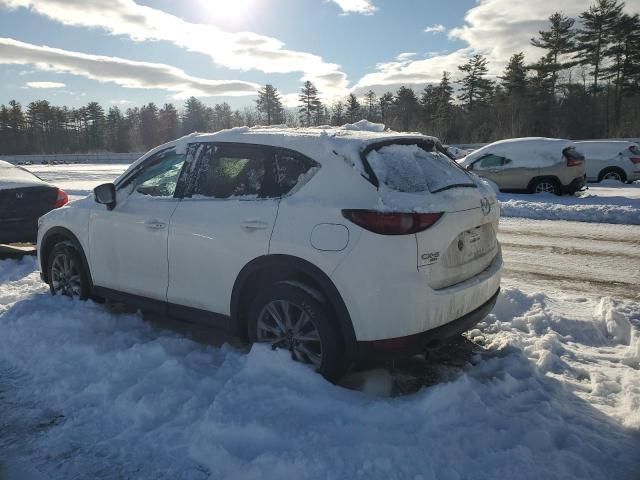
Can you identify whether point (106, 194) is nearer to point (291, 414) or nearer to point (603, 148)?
point (291, 414)

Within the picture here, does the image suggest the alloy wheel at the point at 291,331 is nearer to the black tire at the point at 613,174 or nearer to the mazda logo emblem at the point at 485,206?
the mazda logo emblem at the point at 485,206

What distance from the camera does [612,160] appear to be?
18250mm

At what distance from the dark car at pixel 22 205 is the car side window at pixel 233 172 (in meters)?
5.10

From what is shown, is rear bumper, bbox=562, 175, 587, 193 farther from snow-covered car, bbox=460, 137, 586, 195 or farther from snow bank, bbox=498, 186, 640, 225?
snow bank, bbox=498, 186, 640, 225

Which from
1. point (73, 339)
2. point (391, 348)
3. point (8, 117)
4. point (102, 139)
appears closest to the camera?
point (391, 348)

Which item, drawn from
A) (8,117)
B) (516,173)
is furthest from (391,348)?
(8,117)

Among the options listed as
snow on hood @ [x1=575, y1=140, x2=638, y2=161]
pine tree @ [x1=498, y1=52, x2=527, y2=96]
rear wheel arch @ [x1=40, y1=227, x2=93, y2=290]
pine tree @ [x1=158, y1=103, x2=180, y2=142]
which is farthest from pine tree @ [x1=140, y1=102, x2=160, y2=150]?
rear wheel arch @ [x1=40, y1=227, x2=93, y2=290]

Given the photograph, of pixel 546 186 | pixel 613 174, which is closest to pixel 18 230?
pixel 546 186

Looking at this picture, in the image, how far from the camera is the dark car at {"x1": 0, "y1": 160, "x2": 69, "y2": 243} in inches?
303

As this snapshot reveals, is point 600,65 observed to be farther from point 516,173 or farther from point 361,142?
point 361,142

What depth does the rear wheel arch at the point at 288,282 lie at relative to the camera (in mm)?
3238

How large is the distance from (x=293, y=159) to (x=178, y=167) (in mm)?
1223

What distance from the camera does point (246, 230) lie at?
3607 mm

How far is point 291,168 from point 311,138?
265 mm
